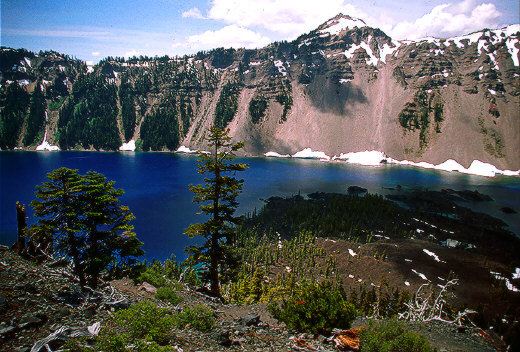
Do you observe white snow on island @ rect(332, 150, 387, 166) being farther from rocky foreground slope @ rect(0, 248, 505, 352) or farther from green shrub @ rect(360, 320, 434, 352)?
green shrub @ rect(360, 320, 434, 352)

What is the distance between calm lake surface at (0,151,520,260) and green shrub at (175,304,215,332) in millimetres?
39889

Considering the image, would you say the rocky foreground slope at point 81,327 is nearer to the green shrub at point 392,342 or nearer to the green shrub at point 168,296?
the green shrub at point 392,342

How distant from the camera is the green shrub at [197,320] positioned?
36.1 ft

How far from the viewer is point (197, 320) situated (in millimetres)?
11211

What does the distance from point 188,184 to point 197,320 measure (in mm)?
88279

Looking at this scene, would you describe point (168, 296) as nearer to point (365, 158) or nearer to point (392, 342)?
point (392, 342)

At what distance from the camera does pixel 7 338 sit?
757 cm

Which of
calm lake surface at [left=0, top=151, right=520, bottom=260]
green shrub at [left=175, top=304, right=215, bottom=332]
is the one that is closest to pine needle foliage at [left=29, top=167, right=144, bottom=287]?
green shrub at [left=175, top=304, right=215, bottom=332]

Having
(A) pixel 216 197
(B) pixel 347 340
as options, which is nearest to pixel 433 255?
(A) pixel 216 197

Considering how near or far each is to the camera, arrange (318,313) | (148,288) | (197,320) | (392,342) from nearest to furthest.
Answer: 1. (392,342)
2. (197,320)
3. (318,313)
4. (148,288)

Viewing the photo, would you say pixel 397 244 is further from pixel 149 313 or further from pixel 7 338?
pixel 7 338

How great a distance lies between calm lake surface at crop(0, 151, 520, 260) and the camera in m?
58.5

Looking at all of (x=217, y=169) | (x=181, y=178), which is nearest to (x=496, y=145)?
(x=181, y=178)

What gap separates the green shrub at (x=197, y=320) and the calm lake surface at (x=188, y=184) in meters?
39.9
